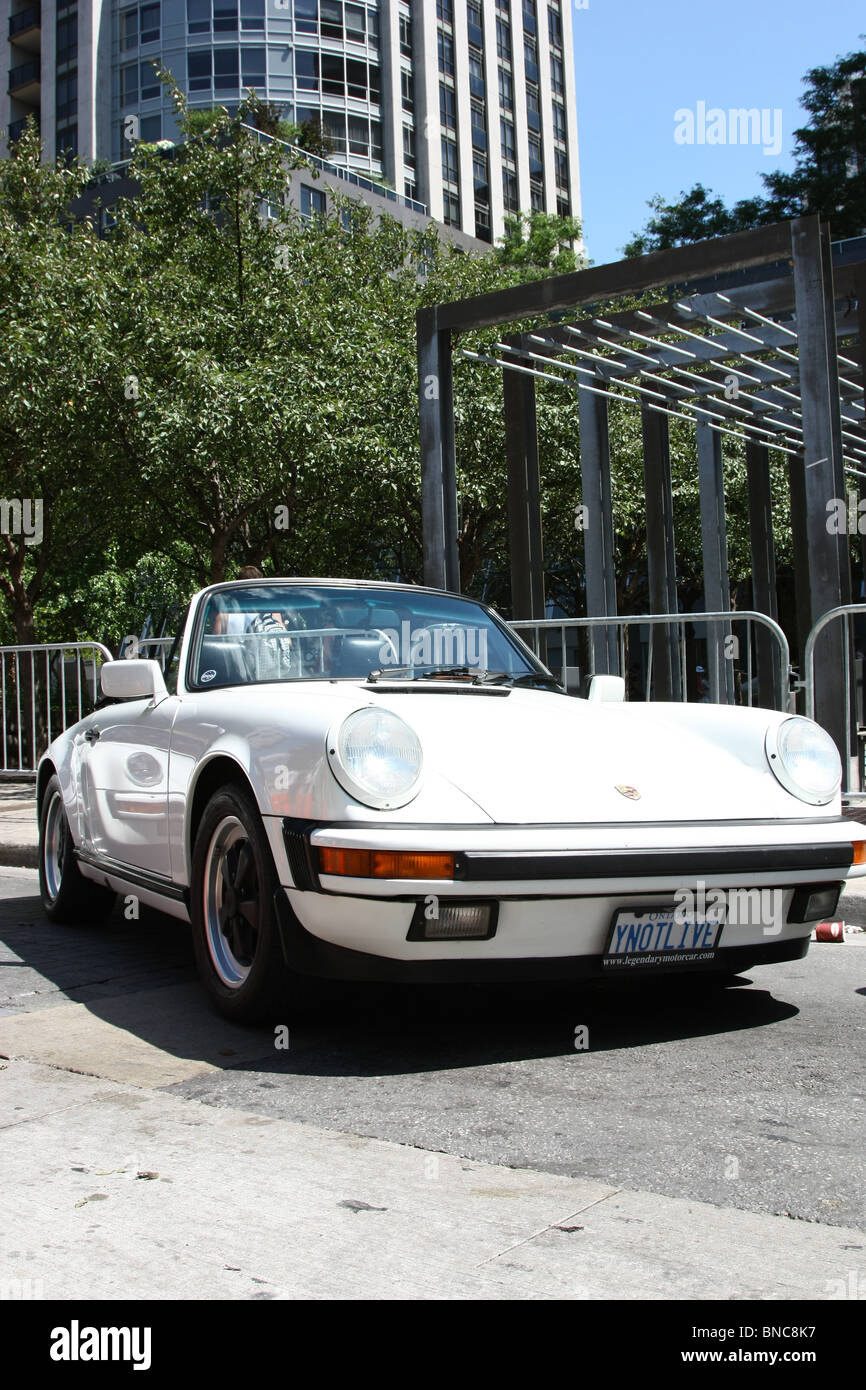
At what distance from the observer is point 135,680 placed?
4.96 m

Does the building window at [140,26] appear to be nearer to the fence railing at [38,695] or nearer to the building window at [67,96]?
the building window at [67,96]

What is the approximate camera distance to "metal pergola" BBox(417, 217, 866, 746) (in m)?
8.49

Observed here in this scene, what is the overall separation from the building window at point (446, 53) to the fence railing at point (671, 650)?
66250 millimetres

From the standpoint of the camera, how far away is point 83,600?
31.5 metres

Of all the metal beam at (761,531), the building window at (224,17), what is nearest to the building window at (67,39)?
the building window at (224,17)

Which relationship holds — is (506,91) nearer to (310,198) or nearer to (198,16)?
(198,16)

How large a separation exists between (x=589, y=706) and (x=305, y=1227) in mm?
2402

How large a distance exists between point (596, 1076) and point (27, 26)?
236 feet

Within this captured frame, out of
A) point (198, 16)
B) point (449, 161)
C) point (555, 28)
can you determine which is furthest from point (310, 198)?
point (555, 28)

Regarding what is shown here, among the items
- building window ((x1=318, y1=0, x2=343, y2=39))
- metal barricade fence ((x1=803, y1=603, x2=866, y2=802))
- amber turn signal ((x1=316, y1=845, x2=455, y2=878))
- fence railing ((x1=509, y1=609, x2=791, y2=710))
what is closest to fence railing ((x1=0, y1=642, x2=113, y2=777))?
fence railing ((x1=509, y1=609, x2=791, y2=710))

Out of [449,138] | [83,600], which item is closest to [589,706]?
[83,600]

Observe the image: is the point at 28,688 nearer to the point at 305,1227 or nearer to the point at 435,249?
the point at 305,1227

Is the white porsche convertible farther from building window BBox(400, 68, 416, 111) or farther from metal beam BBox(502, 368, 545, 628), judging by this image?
building window BBox(400, 68, 416, 111)
